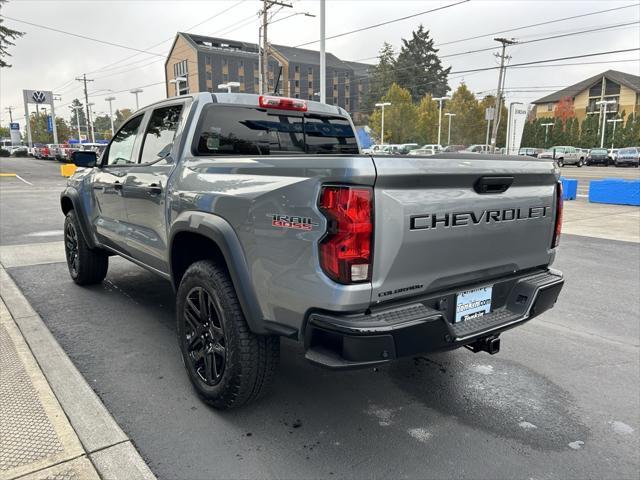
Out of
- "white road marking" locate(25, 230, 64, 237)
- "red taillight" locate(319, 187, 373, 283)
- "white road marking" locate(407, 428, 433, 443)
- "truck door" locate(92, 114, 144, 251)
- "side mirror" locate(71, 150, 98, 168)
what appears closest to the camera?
"red taillight" locate(319, 187, 373, 283)

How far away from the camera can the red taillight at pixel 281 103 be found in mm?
3854

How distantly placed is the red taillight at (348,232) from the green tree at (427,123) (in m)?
59.8

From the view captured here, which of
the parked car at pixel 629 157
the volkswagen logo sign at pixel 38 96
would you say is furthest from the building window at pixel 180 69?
the parked car at pixel 629 157

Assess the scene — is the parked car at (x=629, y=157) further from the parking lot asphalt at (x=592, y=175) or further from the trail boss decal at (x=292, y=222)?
the trail boss decal at (x=292, y=222)

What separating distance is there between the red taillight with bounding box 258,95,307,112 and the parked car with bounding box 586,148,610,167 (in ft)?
160

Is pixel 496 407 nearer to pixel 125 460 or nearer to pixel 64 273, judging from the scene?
pixel 125 460

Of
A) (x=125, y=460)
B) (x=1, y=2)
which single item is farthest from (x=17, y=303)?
(x=1, y=2)

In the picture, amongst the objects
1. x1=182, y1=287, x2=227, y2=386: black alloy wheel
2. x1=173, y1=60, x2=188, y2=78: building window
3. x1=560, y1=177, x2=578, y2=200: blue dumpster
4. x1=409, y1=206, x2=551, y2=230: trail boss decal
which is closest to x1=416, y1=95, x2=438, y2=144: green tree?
x1=173, y1=60, x2=188, y2=78: building window

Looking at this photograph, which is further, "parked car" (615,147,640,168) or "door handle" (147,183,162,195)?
"parked car" (615,147,640,168)

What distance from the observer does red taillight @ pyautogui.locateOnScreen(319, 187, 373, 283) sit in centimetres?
217

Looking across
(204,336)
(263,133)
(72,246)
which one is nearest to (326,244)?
(204,336)

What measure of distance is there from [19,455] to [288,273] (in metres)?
1.71

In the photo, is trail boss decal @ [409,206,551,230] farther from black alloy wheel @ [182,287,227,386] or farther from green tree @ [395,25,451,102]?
green tree @ [395,25,451,102]

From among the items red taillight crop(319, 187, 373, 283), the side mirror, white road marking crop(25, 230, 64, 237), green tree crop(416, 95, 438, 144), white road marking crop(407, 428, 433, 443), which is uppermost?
green tree crop(416, 95, 438, 144)
